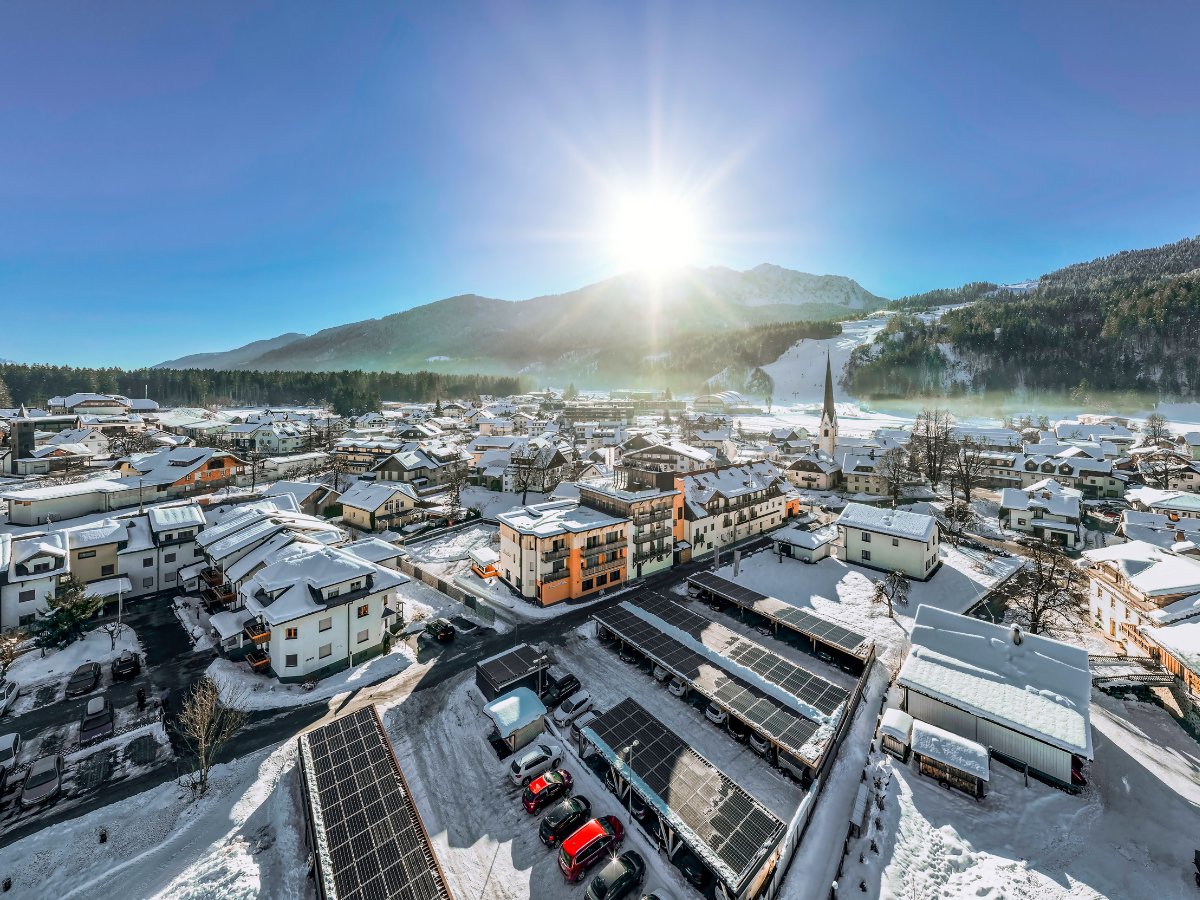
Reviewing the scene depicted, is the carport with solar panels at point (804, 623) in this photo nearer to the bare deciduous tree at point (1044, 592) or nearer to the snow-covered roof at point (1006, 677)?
the snow-covered roof at point (1006, 677)

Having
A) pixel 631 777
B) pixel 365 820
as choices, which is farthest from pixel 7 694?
pixel 631 777

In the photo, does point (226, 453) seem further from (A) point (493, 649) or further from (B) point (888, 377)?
(B) point (888, 377)

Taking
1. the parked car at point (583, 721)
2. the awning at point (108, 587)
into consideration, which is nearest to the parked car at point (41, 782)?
the awning at point (108, 587)

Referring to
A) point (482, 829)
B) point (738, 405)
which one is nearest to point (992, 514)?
point (482, 829)

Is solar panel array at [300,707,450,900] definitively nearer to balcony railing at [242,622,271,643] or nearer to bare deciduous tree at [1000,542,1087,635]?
balcony railing at [242,622,271,643]

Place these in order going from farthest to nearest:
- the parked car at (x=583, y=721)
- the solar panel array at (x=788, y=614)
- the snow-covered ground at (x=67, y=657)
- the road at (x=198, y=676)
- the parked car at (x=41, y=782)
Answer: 1. the solar panel array at (x=788, y=614)
2. the snow-covered ground at (x=67, y=657)
3. the parked car at (x=583, y=721)
4. the road at (x=198, y=676)
5. the parked car at (x=41, y=782)

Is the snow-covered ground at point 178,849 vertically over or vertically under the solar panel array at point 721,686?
under

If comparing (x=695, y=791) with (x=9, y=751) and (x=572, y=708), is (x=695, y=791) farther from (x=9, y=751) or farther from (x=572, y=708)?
(x=9, y=751)
